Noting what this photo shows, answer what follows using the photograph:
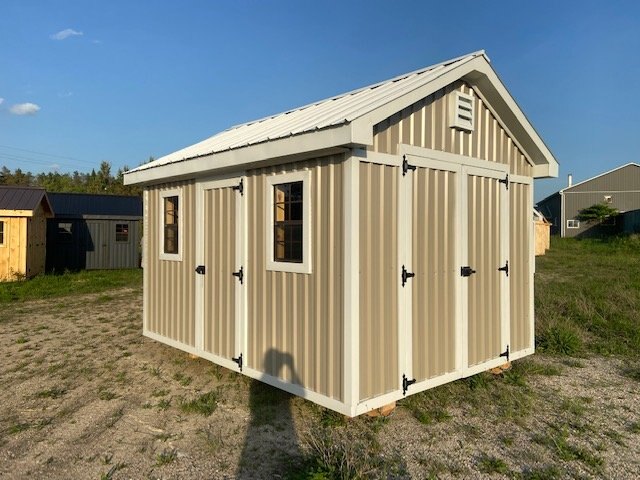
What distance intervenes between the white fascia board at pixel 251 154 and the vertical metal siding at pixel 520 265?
114 inches

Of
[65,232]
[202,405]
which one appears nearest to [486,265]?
[202,405]

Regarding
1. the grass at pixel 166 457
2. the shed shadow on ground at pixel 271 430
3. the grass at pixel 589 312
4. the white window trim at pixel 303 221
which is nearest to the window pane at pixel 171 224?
the white window trim at pixel 303 221

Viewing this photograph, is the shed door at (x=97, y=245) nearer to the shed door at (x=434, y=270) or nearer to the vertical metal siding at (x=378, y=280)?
the shed door at (x=434, y=270)

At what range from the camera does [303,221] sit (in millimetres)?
4336

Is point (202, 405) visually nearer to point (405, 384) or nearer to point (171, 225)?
point (405, 384)

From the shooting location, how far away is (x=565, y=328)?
7203 millimetres

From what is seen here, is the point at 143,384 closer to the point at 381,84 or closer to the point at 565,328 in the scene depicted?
the point at 381,84

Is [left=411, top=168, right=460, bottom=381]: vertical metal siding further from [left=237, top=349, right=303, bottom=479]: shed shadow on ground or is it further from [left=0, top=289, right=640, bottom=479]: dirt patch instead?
[left=237, top=349, right=303, bottom=479]: shed shadow on ground

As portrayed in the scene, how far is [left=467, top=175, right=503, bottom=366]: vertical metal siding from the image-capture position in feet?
16.7

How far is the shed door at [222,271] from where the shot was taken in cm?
507

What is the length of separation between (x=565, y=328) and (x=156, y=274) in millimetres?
6054

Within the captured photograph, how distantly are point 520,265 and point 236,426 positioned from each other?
3.82m

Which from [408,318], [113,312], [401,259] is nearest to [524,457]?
[408,318]

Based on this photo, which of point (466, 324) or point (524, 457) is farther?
point (466, 324)
